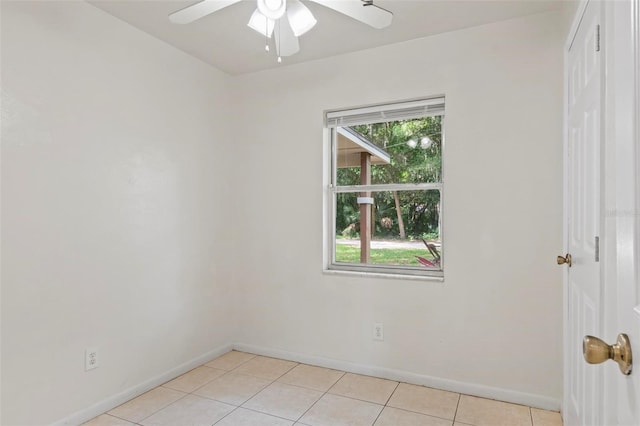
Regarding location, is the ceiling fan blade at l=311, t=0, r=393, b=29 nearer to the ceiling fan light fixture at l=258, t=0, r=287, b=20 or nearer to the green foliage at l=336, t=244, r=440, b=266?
the ceiling fan light fixture at l=258, t=0, r=287, b=20

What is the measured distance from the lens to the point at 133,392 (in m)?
2.49

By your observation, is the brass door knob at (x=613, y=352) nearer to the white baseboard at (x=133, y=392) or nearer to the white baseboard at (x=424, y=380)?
the white baseboard at (x=424, y=380)

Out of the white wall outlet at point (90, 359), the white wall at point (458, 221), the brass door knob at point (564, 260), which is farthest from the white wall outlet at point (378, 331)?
the white wall outlet at point (90, 359)

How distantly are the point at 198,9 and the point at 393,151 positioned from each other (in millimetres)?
1725

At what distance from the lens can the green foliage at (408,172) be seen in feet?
9.17

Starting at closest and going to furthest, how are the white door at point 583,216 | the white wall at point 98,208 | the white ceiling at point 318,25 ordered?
the white door at point 583,216, the white wall at point 98,208, the white ceiling at point 318,25

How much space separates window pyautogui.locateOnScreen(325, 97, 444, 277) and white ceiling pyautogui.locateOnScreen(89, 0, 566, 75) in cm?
50

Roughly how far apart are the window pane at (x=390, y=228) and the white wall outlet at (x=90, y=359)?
1.83m

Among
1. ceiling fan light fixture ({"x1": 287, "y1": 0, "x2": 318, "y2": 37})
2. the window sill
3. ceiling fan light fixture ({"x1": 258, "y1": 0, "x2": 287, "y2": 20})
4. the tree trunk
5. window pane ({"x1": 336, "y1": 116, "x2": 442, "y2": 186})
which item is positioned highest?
ceiling fan light fixture ({"x1": 287, "y1": 0, "x2": 318, "y2": 37})

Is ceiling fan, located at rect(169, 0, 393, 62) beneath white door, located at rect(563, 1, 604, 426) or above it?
above

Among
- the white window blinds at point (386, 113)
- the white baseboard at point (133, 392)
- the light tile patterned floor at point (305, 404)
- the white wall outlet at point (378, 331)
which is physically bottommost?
the light tile patterned floor at point (305, 404)

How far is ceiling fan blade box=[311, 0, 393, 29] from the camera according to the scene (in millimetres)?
1680

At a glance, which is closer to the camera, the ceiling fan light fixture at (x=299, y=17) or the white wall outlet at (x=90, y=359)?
the ceiling fan light fixture at (x=299, y=17)

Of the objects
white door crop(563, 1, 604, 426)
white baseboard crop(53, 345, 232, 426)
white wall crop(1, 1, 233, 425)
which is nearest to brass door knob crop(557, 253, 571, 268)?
white door crop(563, 1, 604, 426)
